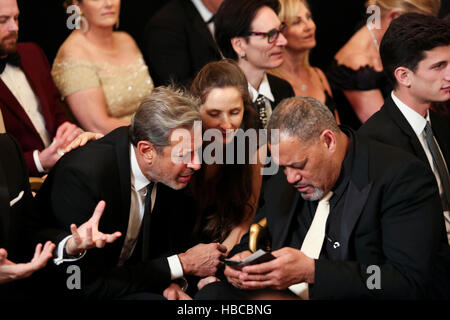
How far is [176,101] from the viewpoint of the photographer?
2.86 meters

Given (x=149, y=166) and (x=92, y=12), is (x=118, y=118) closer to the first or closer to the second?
(x=92, y=12)

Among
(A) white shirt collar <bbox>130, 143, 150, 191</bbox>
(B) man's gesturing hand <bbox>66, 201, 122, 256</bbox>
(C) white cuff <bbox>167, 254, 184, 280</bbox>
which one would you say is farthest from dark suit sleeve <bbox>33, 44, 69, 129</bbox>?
(B) man's gesturing hand <bbox>66, 201, 122, 256</bbox>

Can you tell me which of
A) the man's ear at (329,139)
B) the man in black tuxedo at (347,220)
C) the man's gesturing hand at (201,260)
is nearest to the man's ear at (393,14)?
the man in black tuxedo at (347,220)

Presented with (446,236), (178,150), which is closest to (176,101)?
(178,150)

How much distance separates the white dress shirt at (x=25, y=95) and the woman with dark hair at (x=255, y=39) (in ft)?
3.35

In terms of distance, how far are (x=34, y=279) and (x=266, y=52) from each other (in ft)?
5.62

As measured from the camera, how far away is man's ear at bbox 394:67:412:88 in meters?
3.12

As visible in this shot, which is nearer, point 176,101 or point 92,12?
point 176,101

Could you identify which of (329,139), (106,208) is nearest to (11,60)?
(106,208)

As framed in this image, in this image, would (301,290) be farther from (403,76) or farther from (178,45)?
(178,45)

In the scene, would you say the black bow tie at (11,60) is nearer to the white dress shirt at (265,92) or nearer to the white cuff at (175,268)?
the white dress shirt at (265,92)

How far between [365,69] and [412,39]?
108cm

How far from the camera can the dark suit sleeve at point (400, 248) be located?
2.52 meters

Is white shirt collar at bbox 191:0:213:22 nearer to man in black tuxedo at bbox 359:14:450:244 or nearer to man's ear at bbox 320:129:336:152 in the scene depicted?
man in black tuxedo at bbox 359:14:450:244
